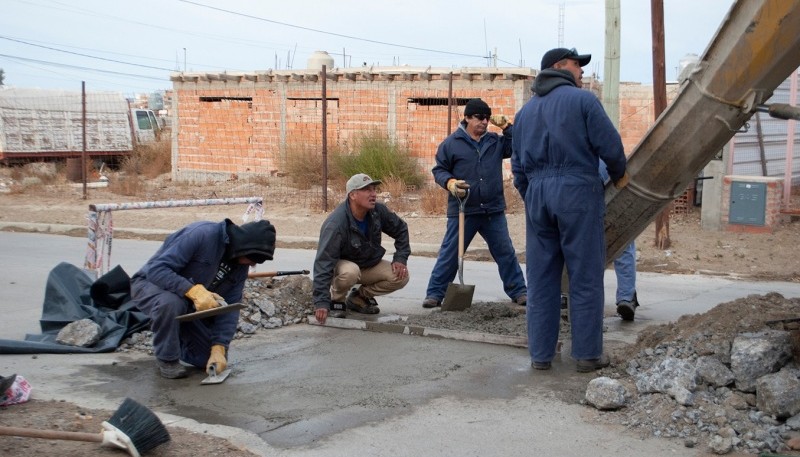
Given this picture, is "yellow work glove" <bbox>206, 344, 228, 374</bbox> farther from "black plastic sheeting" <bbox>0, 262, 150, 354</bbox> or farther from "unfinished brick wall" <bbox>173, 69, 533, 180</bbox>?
"unfinished brick wall" <bbox>173, 69, 533, 180</bbox>

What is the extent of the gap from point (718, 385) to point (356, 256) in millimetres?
3767

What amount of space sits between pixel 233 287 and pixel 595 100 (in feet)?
9.45

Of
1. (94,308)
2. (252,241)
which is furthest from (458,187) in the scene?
(94,308)

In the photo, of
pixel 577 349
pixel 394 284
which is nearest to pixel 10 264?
pixel 394 284

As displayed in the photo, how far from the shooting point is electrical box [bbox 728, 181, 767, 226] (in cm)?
1382

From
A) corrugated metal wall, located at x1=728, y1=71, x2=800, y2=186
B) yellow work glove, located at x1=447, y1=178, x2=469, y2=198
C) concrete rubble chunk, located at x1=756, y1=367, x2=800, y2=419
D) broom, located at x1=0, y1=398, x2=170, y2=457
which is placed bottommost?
broom, located at x1=0, y1=398, x2=170, y2=457

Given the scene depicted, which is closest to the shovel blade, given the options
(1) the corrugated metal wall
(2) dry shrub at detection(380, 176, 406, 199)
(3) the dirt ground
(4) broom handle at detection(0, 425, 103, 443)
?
(3) the dirt ground

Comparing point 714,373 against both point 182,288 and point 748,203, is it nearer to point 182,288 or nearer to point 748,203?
point 182,288

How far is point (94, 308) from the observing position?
23.3 ft

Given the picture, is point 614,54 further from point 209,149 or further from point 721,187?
point 209,149

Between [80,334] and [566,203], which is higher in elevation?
A: [566,203]

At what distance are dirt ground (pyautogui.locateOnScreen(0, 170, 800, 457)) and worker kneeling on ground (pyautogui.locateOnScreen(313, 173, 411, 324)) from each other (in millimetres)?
1047

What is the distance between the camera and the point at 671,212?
1566 cm

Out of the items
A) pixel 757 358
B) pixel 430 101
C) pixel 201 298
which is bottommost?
pixel 757 358
